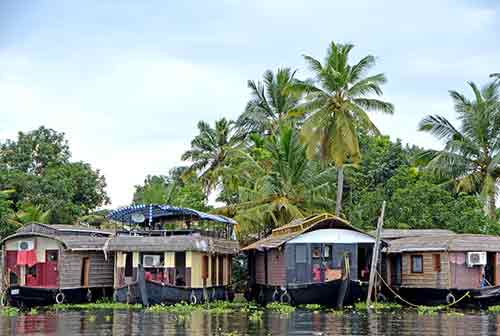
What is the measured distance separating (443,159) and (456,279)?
9.00 meters

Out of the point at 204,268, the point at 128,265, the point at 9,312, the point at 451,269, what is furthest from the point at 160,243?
the point at 451,269

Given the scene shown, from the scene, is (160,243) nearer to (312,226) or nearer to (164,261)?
(164,261)

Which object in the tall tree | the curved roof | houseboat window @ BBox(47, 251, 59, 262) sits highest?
the tall tree

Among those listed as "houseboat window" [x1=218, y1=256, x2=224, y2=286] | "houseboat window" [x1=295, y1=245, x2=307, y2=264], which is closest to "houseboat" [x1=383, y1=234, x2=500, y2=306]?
"houseboat window" [x1=295, y1=245, x2=307, y2=264]

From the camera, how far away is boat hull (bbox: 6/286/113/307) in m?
28.4

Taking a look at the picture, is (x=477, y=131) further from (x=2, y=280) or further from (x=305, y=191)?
(x=2, y=280)

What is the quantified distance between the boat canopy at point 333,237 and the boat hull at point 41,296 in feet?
26.1

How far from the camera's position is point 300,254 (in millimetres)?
28156

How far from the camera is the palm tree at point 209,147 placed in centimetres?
4306

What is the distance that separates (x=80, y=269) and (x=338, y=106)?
12494mm

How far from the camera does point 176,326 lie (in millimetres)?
20453

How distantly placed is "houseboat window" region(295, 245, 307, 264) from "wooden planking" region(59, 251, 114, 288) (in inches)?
302

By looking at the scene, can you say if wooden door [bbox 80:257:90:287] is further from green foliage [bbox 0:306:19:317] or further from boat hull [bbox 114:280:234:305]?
green foliage [bbox 0:306:19:317]

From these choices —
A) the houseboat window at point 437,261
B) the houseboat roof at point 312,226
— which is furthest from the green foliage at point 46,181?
the houseboat window at point 437,261
